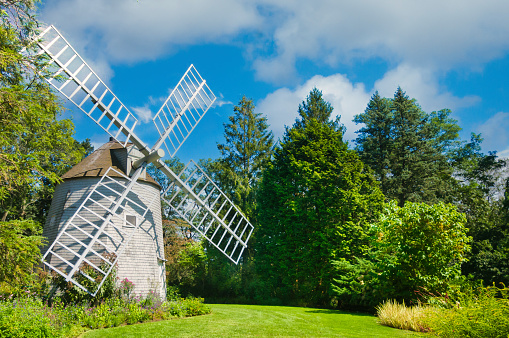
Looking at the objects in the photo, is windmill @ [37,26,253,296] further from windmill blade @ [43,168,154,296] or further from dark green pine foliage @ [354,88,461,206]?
dark green pine foliage @ [354,88,461,206]

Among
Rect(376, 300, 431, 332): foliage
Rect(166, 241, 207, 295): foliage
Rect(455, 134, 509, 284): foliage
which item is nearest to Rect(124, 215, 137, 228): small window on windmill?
Rect(376, 300, 431, 332): foliage

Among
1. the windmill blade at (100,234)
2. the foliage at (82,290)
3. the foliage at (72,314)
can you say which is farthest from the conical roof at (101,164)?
the foliage at (72,314)

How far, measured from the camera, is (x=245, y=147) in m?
29.7

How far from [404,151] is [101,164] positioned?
71.9 feet

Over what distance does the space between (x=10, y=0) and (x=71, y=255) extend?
8.70m

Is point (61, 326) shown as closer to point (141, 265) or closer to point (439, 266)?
point (141, 265)

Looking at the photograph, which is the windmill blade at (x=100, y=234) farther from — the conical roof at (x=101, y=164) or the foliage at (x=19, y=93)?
the foliage at (x=19, y=93)

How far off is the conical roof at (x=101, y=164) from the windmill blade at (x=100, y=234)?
1.56 feet

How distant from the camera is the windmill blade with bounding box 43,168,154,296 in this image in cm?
1234

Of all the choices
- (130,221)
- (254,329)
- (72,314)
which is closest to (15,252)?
(72,314)

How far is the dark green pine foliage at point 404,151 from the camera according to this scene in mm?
25609

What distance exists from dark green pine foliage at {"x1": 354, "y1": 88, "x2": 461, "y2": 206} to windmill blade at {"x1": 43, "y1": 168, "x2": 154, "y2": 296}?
1917 centimetres

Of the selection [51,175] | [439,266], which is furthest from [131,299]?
[439,266]

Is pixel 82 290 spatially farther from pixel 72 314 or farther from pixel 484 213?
pixel 484 213
